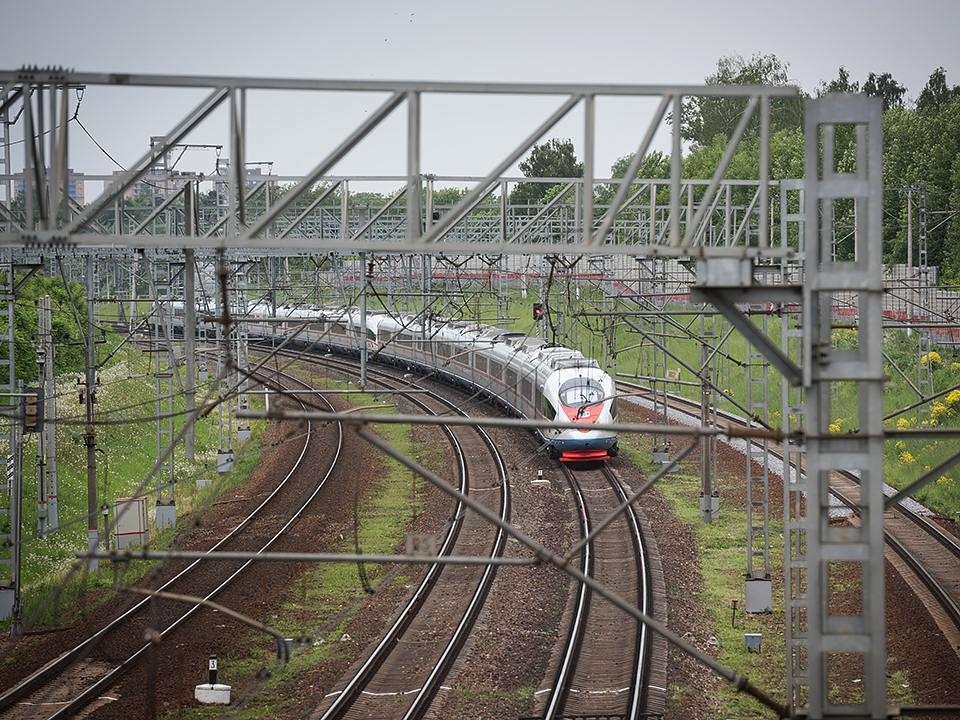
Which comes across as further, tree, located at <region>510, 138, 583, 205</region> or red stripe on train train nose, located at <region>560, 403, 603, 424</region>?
tree, located at <region>510, 138, 583, 205</region>

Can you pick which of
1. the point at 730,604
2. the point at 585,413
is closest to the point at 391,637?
the point at 730,604

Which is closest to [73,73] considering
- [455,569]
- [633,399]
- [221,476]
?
[455,569]

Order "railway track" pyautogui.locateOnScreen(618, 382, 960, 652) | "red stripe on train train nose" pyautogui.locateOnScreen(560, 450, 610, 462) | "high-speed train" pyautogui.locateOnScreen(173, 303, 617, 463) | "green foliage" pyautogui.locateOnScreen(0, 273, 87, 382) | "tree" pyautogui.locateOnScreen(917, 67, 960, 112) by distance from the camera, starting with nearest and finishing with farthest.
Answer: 1. "railway track" pyautogui.locateOnScreen(618, 382, 960, 652)
2. "high-speed train" pyautogui.locateOnScreen(173, 303, 617, 463)
3. "red stripe on train train nose" pyautogui.locateOnScreen(560, 450, 610, 462)
4. "green foliage" pyautogui.locateOnScreen(0, 273, 87, 382)
5. "tree" pyautogui.locateOnScreen(917, 67, 960, 112)

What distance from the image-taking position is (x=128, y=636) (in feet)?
49.5

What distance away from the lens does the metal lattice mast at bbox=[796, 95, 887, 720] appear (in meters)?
6.77

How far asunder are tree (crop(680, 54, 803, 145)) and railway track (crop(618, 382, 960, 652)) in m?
46.5

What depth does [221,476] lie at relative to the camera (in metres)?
26.1

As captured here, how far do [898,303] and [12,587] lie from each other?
1458 inches

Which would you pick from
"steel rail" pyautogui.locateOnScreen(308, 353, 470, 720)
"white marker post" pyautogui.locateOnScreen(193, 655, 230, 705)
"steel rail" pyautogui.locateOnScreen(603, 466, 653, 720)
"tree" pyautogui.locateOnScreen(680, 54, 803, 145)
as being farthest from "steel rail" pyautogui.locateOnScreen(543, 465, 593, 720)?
"tree" pyautogui.locateOnScreen(680, 54, 803, 145)

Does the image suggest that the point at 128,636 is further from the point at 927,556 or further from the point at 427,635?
the point at 927,556

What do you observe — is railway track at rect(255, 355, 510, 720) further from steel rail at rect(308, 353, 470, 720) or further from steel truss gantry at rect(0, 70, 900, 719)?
steel truss gantry at rect(0, 70, 900, 719)

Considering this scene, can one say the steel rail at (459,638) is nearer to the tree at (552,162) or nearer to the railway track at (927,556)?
the railway track at (927,556)

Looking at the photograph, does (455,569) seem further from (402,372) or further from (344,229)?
(402,372)

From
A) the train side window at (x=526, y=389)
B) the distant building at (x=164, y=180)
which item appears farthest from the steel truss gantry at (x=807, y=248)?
the train side window at (x=526, y=389)
